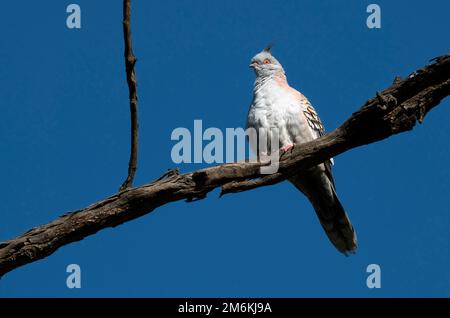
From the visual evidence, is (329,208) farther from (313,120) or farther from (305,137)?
(313,120)

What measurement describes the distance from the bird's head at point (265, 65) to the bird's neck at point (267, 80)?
4 cm

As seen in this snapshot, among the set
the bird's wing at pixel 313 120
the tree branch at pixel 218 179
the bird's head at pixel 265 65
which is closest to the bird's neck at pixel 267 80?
the bird's head at pixel 265 65

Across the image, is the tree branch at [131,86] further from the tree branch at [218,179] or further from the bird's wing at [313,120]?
the bird's wing at [313,120]

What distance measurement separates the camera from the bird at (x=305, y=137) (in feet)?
27.4

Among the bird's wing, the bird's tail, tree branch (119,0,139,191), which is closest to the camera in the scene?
tree branch (119,0,139,191)

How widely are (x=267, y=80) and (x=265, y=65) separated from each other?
44cm

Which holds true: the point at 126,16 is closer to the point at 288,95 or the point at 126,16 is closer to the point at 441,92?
the point at 441,92

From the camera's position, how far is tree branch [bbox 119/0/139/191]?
15.8ft

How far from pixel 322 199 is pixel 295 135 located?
36.2 inches

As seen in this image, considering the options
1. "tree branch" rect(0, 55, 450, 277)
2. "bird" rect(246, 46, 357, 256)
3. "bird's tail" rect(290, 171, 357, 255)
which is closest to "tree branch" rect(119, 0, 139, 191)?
"tree branch" rect(0, 55, 450, 277)

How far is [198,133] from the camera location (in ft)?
22.3

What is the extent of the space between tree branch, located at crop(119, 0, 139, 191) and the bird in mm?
3335

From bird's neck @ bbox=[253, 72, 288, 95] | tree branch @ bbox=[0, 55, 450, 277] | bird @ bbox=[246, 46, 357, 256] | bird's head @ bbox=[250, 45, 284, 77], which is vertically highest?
bird's head @ bbox=[250, 45, 284, 77]

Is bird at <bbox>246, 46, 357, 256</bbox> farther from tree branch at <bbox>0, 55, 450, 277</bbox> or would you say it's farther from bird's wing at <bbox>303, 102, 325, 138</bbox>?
tree branch at <bbox>0, 55, 450, 277</bbox>
